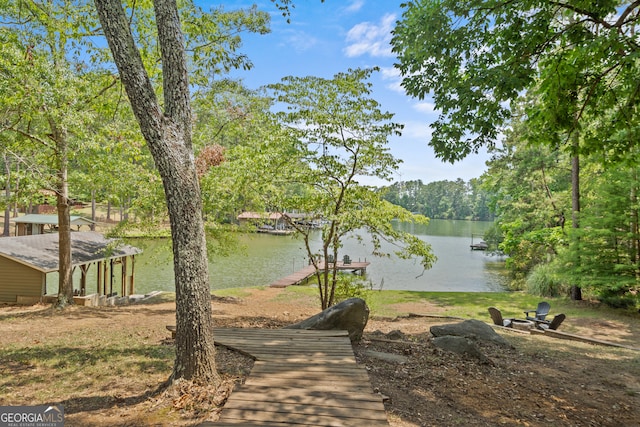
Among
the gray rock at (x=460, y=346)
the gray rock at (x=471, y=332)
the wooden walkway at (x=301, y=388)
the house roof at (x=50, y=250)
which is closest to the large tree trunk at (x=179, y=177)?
the wooden walkway at (x=301, y=388)

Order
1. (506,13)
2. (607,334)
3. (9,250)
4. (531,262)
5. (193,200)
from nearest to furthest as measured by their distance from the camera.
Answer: (193,200) < (506,13) < (607,334) < (9,250) < (531,262)

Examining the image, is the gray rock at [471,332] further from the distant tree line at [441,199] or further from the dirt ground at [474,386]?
the distant tree line at [441,199]

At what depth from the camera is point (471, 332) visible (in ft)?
23.7

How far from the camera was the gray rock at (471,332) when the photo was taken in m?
7.07

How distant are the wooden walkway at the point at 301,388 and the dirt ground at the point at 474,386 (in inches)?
10.0

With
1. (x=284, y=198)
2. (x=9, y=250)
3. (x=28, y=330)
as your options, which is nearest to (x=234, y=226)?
(x=284, y=198)

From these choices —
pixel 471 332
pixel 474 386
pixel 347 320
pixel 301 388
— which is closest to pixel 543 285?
pixel 471 332

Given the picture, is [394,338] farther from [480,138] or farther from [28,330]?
[28,330]

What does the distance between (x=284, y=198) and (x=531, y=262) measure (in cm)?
1900

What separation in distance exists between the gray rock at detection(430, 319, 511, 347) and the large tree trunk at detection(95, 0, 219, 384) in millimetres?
4499

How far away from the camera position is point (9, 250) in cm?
1422

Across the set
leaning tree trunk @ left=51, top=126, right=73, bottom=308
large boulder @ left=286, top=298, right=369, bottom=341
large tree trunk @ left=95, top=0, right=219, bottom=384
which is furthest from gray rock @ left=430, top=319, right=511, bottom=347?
leaning tree trunk @ left=51, top=126, right=73, bottom=308

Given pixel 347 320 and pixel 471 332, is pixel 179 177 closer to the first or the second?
pixel 347 320

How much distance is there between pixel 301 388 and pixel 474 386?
229 centimetres
